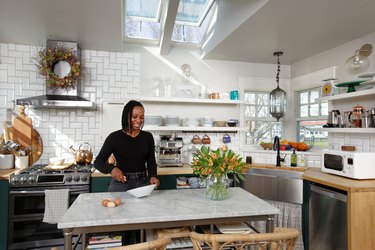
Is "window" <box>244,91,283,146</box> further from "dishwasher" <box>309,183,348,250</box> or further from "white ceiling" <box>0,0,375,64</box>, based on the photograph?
"dishwasher" <box>309,183,348,250</box>

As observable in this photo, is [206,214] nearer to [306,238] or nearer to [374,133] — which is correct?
[306,238]

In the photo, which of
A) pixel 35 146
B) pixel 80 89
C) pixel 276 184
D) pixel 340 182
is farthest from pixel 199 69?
pixel 35 146

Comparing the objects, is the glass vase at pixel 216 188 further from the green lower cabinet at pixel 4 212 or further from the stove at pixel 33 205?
the green lower cabinet at pixel 4 212

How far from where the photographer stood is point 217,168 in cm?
169

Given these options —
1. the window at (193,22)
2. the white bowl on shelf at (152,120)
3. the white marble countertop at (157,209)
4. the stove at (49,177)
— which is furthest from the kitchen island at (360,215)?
the window at (193,22)

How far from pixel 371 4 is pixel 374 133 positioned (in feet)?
4.40

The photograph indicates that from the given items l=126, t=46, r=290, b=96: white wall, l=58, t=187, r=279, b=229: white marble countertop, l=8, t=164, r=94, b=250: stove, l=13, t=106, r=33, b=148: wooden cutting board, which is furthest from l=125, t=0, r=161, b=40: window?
l=58, t=187, r=279, b=229: white marble countertop

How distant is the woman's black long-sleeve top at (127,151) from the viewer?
7.08 feet

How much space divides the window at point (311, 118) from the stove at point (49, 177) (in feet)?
9.99

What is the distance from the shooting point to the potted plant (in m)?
1.70

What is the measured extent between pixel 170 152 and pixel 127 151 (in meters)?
1.28

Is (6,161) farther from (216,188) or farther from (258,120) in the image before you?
(258,120)

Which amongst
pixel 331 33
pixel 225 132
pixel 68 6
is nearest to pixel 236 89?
pixel 225 132

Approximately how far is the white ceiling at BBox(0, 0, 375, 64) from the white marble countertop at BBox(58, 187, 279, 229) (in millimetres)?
1651
